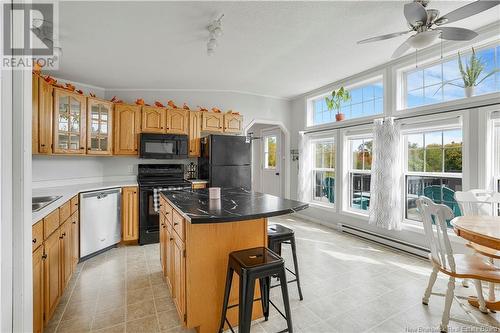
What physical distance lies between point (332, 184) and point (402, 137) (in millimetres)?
1610

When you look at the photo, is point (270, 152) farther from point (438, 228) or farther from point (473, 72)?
point (438, 228)

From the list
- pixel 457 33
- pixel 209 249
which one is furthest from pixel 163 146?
pixel 457 33

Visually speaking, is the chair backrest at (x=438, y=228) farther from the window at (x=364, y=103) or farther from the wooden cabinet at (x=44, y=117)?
the wooden cabinet at (x=44, y=117)

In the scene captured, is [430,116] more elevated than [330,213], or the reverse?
[430,116]

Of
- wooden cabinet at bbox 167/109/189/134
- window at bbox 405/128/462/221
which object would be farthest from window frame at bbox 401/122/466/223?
wooden cabinet at bbox 167/109/189/134

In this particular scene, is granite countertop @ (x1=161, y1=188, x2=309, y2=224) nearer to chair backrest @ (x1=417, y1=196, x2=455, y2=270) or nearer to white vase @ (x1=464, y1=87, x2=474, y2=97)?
chair backrest @ (x1=417, y1=196, x2=455, y2=270)

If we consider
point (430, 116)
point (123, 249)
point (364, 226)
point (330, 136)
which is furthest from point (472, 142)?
point (123, 249)

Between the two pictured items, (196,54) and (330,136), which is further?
(330,136)

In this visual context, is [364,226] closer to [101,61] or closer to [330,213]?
[330,213]

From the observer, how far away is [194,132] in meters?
4.39

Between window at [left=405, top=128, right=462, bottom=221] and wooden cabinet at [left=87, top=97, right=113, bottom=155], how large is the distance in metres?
4.60

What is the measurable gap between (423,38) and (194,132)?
3.50m

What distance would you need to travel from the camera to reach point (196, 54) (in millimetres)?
3186

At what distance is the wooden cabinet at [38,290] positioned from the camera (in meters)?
1.54
